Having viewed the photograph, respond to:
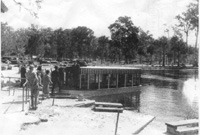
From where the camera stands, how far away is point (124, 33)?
229 feet

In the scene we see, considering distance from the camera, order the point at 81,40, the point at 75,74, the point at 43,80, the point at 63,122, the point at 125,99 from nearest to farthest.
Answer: the point at 63,122, the point at 43,80, the point at 75,74, the point at 125,99, the point at 81,40

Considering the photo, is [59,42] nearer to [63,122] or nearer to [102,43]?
[102,43]

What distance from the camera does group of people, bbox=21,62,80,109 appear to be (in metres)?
12.6

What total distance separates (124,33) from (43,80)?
54.9 meters

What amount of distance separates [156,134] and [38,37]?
61.9 m

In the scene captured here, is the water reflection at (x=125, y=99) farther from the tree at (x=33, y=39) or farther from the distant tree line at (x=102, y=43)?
the tree at (x=33, y=39)

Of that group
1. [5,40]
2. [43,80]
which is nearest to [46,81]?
[43,80]

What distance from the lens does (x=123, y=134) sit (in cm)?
1009

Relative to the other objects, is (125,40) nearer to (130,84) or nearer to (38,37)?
(38,37)

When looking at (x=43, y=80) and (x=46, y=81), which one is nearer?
(x=46, y=81)

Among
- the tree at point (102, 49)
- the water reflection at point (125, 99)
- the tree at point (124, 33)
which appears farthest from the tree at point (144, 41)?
the water reflection at point (125, 99)

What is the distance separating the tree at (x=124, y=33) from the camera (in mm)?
69500

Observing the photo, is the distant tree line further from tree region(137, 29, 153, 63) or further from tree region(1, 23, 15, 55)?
tree region(1, 23, 15, 55)

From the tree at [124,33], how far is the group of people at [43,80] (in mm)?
46161
